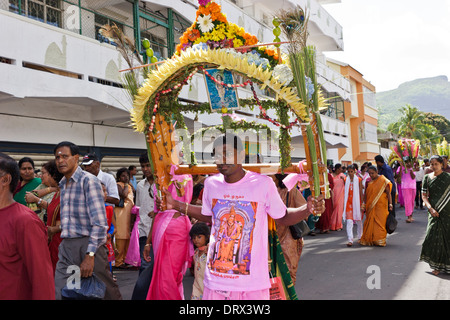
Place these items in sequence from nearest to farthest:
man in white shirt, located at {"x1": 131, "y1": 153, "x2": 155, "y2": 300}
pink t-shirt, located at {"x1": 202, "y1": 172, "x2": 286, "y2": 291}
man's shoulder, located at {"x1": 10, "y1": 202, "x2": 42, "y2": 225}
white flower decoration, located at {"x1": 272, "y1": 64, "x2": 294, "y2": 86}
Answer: man's shoulder, located at {"x1": 10, "y1": 202, "x2": 42, "y2": 225}
pink t-shirt, located at {"x1": 202, "y1": 172, "x2": 286, "y2": 291}
white flower decoration, located at {"x1": 272, "y1": 64, "x2": 294, "y2": 86}
man in white shirt, located at {"x1": 131, "y1": 153, "x2": 155, "y2": 300}

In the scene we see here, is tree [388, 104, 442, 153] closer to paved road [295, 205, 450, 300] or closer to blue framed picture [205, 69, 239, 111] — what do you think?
paved road [295, 205, 450, 300]

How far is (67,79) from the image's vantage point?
10.2 m

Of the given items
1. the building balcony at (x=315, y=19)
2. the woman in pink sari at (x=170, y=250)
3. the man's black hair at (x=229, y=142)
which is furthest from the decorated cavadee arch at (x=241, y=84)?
the building balcony at (x=315, y=19)

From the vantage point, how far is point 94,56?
1133 centimetres

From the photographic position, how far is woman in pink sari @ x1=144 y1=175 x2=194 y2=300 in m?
4.79

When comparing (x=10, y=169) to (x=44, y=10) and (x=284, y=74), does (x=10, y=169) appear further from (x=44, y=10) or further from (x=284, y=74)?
(x=44, y=10)

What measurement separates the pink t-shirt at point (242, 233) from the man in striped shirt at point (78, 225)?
4.17 feet

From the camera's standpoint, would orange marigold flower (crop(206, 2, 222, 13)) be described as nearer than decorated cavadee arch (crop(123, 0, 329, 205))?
No

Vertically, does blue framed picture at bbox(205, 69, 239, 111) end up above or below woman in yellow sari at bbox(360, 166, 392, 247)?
above

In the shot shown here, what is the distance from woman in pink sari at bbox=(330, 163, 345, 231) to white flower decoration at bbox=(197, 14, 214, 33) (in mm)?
9826

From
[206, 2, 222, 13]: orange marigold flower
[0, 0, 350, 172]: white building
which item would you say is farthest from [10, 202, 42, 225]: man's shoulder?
[0, 0, 350, 172]: white building

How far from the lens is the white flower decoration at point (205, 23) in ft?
13.3

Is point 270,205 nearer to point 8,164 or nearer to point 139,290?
point 8,164

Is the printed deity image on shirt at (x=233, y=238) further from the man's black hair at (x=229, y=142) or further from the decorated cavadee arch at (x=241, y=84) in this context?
the decorated cavadee arch at (x=241, y=84)
